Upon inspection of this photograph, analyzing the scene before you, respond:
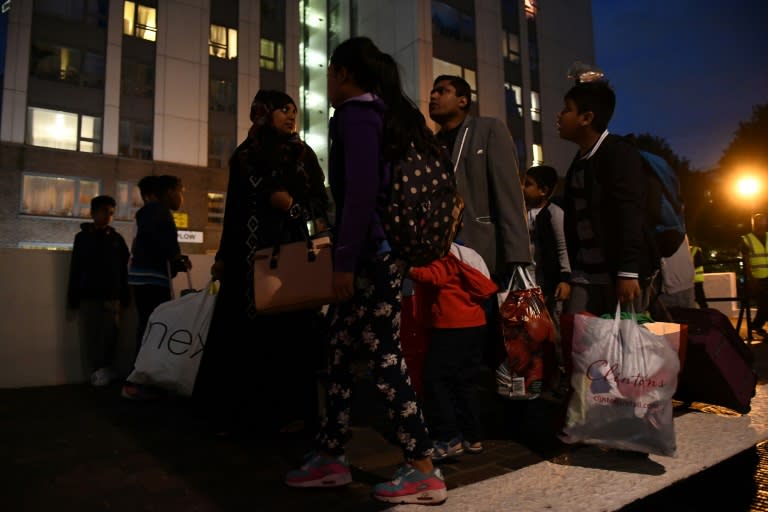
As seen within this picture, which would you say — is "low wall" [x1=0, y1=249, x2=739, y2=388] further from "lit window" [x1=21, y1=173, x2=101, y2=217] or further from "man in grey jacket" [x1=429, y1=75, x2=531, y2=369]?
"lit window" [x1=21, y1=173, x2=101, y2=217]

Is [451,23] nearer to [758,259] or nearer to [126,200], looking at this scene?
[126,200]

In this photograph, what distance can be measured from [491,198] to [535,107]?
28970 millimetres

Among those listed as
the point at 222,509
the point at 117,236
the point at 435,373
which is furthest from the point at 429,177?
the point at 117,236

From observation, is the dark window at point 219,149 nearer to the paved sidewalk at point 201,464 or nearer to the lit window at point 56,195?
the lit window at point 56,195

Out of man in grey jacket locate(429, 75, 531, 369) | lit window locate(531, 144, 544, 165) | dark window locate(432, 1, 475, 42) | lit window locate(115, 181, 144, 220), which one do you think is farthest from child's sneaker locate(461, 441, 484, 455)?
lit window locate(531, 144, 544, 165)

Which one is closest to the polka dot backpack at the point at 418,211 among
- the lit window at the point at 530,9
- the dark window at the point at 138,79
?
the dark window at the point at 138,79

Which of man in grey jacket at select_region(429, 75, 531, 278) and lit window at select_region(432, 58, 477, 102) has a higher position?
lit window at select_region(432, 58, 477, 102)

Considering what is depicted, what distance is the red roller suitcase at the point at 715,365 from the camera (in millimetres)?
3318

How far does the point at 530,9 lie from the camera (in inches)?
1193

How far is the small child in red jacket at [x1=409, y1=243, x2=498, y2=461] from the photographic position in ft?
8.93

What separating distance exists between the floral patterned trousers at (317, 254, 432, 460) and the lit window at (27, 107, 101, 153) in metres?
23.0

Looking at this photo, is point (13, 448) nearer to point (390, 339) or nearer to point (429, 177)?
point (390, 339)

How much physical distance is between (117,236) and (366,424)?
3508mm

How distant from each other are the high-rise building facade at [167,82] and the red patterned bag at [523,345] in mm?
21121
